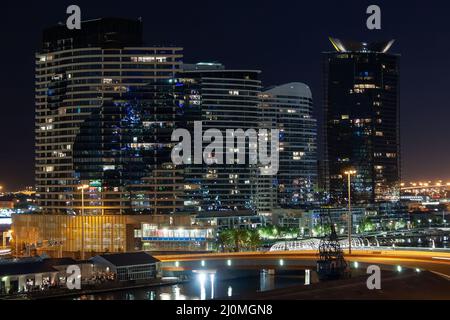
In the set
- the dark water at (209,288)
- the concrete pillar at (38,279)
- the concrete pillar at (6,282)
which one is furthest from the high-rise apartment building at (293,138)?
the concrete pillar at (6,282)

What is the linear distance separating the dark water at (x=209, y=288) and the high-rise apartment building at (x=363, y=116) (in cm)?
12565

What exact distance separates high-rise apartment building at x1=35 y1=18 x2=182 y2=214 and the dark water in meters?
30.8

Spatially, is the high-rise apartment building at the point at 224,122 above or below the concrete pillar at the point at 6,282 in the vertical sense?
above

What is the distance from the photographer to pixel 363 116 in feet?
634

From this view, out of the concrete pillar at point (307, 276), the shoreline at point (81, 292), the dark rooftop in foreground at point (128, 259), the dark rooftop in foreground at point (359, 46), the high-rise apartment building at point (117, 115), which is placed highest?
the dark rooftop in foreground at point (359, 46)

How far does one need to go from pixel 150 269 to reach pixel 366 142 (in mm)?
136032

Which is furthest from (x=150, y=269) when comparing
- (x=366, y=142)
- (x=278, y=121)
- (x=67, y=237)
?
(x=366, y=142)

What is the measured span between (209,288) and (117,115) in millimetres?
41449

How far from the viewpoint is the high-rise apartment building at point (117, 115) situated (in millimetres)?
95812

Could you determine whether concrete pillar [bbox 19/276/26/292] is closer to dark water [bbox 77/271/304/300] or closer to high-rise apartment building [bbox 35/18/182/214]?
dark water [bbox 77/271/304/300]

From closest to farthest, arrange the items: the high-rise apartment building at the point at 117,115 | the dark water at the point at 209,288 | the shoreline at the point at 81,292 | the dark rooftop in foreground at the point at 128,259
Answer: the shoreline at the point at 81,292
the dark water at the point at 209,288
the dark rooftop in foreground at the point at 128,259
the high-rise apartment building at the point at 117,115

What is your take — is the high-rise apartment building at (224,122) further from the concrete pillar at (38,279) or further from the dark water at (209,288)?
the concrete pillar at (38,279)

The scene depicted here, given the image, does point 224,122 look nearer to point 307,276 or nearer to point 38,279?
point 307,276

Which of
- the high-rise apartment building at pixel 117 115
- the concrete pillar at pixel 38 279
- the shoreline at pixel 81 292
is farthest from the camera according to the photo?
the high-rise apartment building at pixel 117 115
